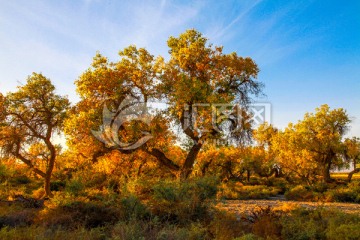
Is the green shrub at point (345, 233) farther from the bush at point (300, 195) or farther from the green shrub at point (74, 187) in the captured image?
the bush at point (300, 195)

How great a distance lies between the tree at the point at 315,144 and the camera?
3161 cm

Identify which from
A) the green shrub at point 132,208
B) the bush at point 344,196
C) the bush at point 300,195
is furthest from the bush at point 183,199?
the bush at point 300,195

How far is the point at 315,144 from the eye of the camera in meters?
32.2

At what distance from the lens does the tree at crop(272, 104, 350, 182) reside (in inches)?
1245

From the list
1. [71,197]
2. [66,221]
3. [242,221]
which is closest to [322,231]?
→ [242,221]

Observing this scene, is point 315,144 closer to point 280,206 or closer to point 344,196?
point 344,196

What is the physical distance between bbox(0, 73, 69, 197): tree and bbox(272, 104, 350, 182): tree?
2256 centimetres

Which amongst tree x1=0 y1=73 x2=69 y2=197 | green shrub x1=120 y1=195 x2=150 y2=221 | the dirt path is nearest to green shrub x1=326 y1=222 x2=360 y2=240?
the dirt path

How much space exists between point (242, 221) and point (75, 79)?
1191cm

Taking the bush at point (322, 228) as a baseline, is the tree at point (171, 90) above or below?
above

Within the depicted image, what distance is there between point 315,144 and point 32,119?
1051 inches

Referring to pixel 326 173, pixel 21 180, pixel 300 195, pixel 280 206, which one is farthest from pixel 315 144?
pixel 21 180

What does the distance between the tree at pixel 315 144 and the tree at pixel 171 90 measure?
16.0m

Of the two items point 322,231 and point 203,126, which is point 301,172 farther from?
point 322,231
